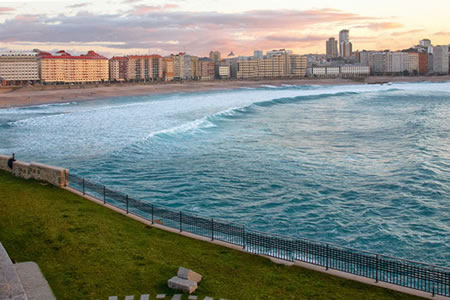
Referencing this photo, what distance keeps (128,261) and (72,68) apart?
176447mm

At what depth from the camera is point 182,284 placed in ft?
34.2

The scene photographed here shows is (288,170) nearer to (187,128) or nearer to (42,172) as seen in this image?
(42,172)

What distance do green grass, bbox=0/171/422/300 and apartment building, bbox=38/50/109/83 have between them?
6517 inches

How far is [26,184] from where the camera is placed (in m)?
19.4

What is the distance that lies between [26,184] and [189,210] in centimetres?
655

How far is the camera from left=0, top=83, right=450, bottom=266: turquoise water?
1891 cm

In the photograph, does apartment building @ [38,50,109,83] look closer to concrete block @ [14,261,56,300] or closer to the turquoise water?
the turquoise water

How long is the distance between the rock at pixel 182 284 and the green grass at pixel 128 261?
0.15 m

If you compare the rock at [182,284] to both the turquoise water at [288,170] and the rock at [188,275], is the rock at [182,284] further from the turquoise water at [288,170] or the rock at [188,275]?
the turquoise water at [288,170]

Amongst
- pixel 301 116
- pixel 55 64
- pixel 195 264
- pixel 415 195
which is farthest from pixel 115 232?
pixel 55 64

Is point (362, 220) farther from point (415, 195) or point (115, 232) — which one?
point (115, 232)

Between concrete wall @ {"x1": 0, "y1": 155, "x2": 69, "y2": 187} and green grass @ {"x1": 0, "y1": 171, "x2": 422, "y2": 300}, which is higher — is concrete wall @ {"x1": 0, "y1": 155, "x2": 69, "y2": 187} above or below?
above

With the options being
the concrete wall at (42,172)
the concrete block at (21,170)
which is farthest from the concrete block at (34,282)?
the concrete block at (21,170)

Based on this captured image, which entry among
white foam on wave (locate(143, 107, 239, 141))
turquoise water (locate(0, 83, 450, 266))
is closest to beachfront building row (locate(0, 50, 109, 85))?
turquoise water (locate(0, 83, 450, 266))
